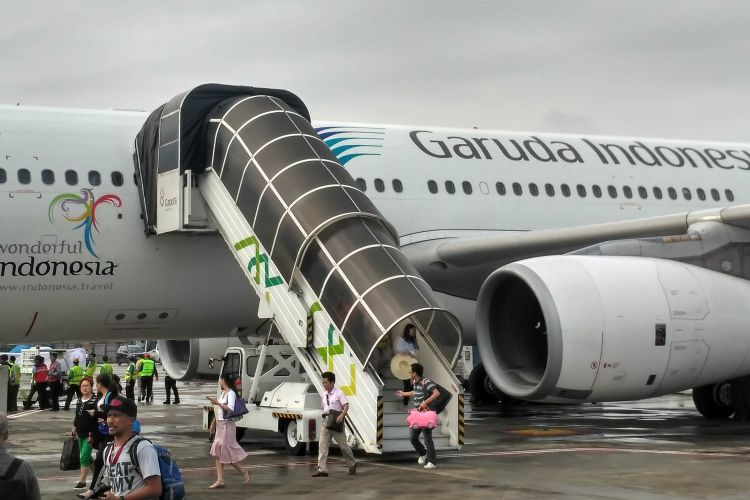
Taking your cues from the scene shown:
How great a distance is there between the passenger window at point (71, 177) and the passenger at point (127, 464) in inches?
389

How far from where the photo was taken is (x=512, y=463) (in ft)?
39.1

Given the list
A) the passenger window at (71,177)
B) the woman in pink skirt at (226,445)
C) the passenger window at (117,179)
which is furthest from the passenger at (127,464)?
the passenger window at (117,179)

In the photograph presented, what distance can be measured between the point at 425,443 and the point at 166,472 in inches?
255

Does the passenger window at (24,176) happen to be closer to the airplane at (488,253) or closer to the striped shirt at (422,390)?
the airplane at (488,253)

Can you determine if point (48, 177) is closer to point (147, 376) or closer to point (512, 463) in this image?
point (512, 463)

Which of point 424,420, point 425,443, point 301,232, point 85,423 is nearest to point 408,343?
point 424,420

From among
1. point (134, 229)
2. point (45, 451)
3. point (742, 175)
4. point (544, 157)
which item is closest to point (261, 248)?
point (134, 229)

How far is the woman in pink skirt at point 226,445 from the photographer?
10680 millimetres

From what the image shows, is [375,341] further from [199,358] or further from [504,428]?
[199,358]

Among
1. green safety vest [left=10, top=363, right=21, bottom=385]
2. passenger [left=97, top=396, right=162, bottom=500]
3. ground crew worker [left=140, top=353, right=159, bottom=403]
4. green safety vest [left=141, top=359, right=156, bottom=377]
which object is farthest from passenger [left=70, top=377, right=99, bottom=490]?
green safety vest [left=141, top=359, right=156, bottom=377]

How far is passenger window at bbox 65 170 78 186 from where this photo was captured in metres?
15.0

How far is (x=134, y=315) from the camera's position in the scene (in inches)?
614

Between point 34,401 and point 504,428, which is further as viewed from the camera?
point 34,401

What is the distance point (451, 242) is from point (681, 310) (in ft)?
14.4
